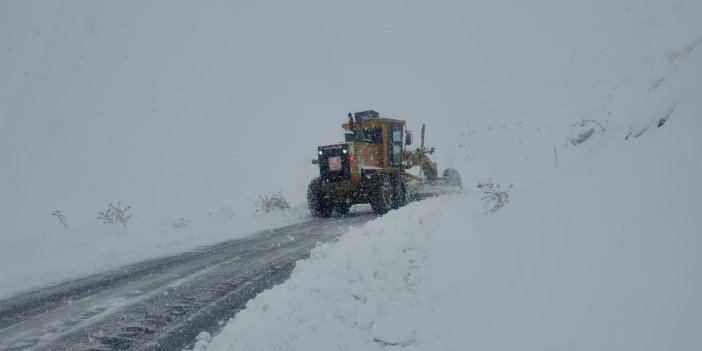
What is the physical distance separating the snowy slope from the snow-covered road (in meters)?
0.62

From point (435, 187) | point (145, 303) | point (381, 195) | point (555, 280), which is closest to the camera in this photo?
point (555, 280)

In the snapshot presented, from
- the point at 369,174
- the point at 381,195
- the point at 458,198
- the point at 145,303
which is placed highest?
the point at 369,174

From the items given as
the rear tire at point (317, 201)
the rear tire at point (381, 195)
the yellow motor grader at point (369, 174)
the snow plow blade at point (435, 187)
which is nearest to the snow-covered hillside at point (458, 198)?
the snow plow blade at point (435, 187)

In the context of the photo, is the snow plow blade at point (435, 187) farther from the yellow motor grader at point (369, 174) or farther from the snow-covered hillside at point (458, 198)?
the snow-covered hillside at point (458, 198)

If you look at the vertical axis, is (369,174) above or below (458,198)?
above

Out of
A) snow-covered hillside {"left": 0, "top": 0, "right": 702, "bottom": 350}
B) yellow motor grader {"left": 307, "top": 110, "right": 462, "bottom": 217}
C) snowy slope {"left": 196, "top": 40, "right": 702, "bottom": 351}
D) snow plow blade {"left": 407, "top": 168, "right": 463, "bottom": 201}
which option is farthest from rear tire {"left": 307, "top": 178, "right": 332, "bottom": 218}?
snowy slope {"left": 196, "top": 40, "right": 702, "bottom": 351}

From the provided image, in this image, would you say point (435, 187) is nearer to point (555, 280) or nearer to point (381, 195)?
point (381, 195)

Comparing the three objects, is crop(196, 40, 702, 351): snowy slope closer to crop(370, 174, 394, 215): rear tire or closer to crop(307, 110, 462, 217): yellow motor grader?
crop(370, 174, 394, 215): rear tire

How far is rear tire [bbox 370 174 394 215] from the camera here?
1301 centimetres

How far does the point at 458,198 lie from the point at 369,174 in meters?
2.59

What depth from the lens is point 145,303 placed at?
15.3 ft

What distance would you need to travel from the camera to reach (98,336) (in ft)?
12.2

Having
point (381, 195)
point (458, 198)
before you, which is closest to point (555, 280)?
point (458, 198)

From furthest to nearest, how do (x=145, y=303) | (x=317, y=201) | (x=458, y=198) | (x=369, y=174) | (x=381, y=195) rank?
(x=317, y=201) < (x=369, y=174) < (x=381, y=195) < (x=458, y=198) < (x=145, y=303)
